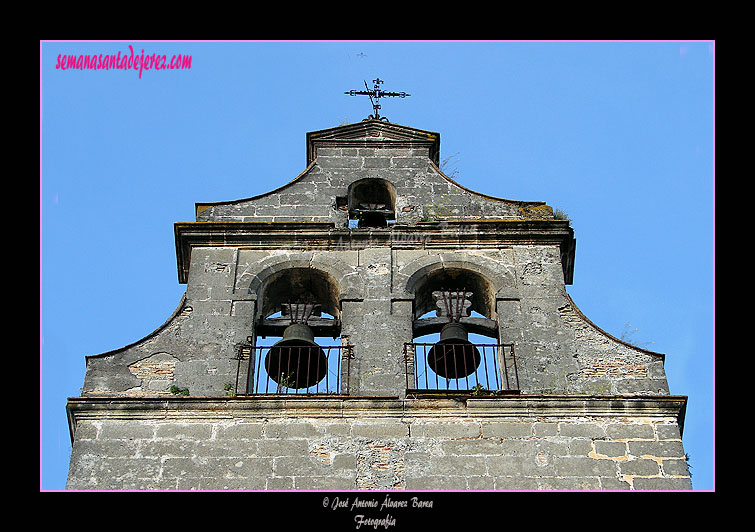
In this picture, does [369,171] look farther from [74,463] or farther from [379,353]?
[74,463]

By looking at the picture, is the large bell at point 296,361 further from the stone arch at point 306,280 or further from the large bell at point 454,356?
the large bell at point 454,356

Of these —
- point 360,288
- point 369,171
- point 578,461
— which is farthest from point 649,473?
point 369,171

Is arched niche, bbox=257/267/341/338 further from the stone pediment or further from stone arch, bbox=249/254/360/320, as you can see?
the stone pediment

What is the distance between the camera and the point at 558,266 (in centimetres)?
1581

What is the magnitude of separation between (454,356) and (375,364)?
860 mm

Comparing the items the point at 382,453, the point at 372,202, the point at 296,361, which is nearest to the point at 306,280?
the point at 296,361

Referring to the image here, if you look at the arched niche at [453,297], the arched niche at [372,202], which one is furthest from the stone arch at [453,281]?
the arched niche at [372,202]

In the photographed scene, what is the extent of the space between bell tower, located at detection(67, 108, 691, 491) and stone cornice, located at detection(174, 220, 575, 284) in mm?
23

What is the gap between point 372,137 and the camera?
18219mm

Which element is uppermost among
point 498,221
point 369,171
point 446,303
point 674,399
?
point 369,171

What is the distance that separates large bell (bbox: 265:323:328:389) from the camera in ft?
47.6

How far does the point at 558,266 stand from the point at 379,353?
261 centimetres

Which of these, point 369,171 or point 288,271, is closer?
point 288,271

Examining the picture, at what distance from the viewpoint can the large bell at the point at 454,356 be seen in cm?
1455
